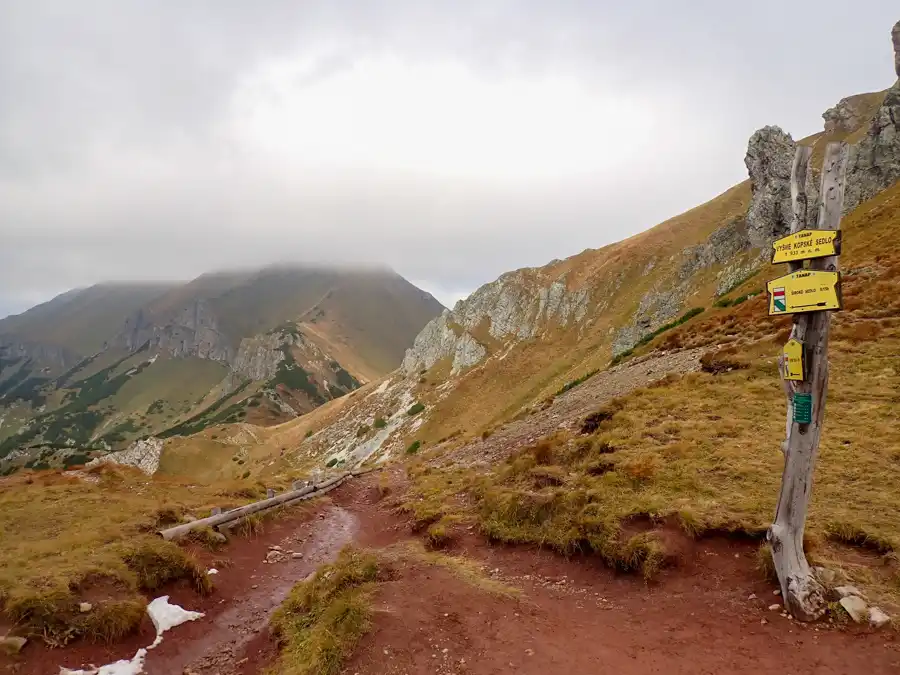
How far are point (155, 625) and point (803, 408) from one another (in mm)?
14388

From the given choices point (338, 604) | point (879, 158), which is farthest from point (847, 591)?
point (879, 158)

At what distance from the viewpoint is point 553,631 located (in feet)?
28.6

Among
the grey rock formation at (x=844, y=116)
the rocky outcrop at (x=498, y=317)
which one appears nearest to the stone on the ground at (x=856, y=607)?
the rocky outcrop at (x=498, y=317)

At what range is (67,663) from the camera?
9.41 m

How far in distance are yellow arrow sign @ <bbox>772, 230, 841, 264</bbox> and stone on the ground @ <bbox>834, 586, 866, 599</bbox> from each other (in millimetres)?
5537

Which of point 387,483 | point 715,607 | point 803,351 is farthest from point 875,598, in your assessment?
point 387,483

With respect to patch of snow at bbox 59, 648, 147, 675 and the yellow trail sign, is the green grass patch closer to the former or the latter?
patch of snow at bbox 59, 648, 147, 675

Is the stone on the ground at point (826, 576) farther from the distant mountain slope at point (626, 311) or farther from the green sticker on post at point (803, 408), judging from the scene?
the distant mountain slope at point (626, 311)

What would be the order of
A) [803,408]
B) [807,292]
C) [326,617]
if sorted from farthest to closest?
[326,617] → [803,408] → [807,292]

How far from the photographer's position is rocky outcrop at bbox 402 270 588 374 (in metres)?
79.5

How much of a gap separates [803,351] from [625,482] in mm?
7611

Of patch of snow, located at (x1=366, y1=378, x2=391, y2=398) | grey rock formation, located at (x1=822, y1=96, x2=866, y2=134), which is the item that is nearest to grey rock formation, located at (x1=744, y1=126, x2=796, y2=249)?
grey rock formation, located at (x1=822, y1=96, x2=866, y2=134)

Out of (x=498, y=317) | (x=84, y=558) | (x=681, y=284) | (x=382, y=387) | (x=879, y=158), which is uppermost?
(x=879, y=158)

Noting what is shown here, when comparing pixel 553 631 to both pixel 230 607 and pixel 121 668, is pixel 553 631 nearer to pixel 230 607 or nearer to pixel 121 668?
pixel 121 668
